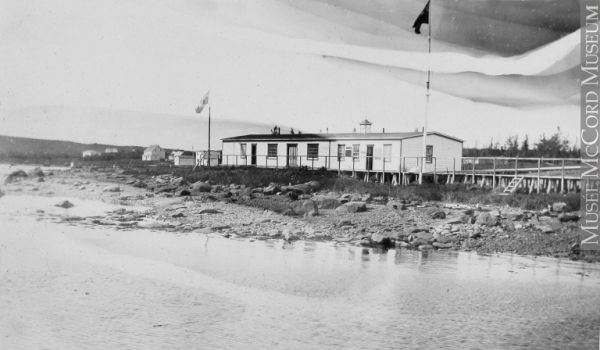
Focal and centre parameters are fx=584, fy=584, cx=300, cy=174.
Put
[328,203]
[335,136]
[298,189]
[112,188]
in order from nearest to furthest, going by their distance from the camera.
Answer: [112,188], [328,203], [298,189], [335,136]

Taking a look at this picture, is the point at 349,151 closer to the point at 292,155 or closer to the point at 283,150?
the point at 292,155

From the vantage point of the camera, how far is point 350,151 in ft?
23.4

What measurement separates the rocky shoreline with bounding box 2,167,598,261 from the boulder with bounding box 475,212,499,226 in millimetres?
10

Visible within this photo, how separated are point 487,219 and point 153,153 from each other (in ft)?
11.5

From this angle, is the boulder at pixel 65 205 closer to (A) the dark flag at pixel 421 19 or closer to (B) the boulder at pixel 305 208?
(B) the boulder at pixel 305 208

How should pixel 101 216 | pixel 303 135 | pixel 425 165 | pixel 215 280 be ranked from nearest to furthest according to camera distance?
pixel 215 280 < pixel 101 216 < pixel 303 135 < pixel 425 165

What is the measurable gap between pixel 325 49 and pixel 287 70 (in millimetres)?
436

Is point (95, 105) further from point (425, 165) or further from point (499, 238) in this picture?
point (499, 238)

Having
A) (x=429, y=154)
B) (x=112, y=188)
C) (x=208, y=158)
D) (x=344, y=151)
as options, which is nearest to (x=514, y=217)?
(x=429, y=154)

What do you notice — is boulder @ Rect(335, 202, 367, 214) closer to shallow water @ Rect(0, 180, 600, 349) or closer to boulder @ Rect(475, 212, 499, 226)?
shallow water @ Rect(0, 180, 600, 349)

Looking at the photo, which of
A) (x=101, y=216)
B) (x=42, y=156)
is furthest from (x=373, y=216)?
(x=42, y=156)

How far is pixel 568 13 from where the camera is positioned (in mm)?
6086

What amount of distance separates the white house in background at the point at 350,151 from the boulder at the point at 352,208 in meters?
0.66

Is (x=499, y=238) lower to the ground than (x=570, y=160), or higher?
lower
